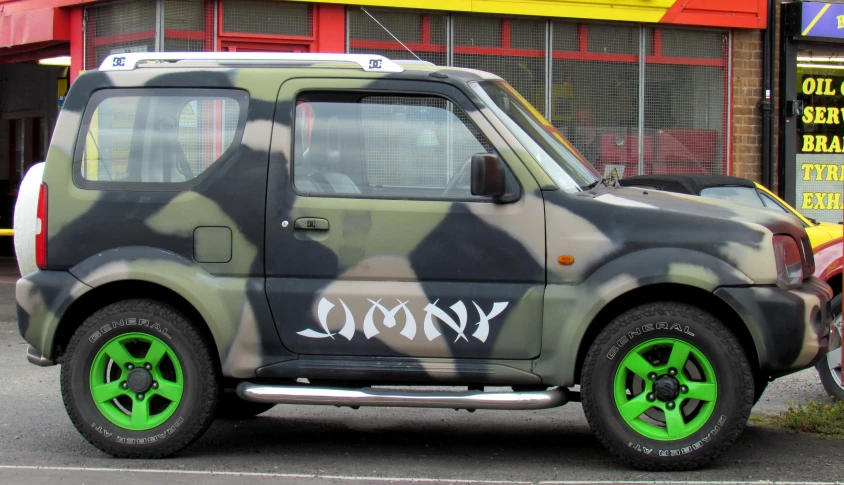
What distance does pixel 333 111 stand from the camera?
18.0 feet

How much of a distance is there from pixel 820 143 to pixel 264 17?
8.57 meters

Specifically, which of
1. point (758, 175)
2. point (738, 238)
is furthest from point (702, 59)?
point (738, 238)

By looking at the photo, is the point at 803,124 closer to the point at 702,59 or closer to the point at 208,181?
the point at 702,59

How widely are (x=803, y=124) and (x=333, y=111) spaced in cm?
1223

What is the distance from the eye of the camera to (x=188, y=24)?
13.3 m

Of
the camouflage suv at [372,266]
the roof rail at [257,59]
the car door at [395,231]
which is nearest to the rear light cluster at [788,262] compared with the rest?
the camouflage suv at [372,266]

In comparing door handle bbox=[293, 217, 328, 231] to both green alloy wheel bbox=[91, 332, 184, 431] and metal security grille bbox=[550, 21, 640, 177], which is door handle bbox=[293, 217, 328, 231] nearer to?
green alloy wheel bbox=[91, 332, 184, 431]

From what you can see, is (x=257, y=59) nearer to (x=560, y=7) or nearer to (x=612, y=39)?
(x=560, y=7)

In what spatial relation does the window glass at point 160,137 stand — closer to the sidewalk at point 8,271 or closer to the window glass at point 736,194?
the window glass at point 736,194

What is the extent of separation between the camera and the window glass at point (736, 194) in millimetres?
9781

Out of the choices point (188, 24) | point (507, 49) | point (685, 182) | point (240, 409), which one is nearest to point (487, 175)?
point (240, 409)

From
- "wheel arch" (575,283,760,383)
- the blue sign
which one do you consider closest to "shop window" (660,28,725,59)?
the blue sign

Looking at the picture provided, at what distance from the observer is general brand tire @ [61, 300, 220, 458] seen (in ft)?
17.9

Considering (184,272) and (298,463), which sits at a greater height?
(184,272)
